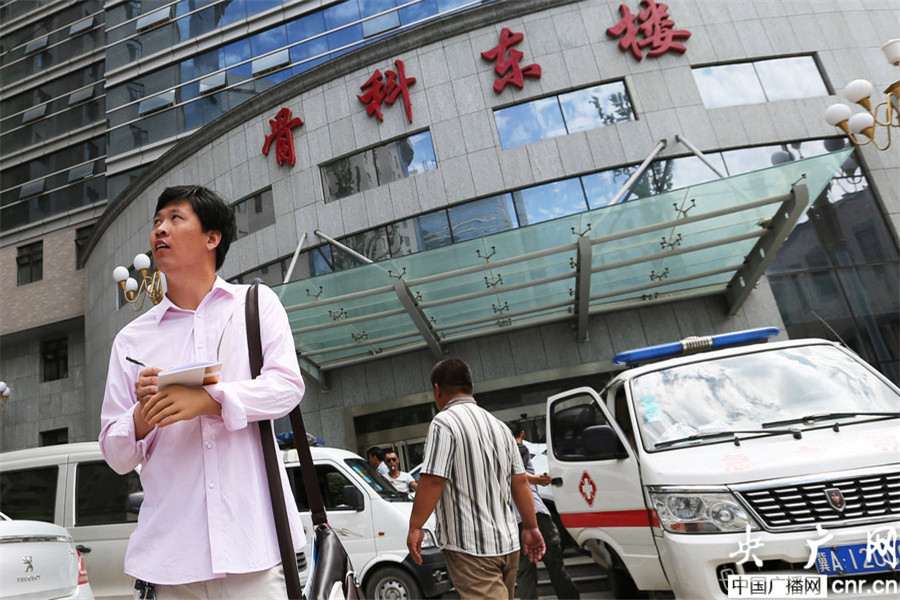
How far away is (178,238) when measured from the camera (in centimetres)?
158

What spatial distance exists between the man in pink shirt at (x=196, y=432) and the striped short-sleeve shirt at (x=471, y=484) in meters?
1.51

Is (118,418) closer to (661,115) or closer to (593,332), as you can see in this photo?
(593,332)

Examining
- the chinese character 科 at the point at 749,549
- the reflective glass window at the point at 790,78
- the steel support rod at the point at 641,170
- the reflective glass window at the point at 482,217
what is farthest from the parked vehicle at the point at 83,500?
the reflective glass window at the point at 790,78

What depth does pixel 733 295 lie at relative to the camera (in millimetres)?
12172

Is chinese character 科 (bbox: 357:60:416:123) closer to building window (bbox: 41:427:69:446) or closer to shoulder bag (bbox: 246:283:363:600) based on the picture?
shoulder bag (bbox: 246:283:363:600)

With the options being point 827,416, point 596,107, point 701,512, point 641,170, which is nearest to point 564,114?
point 596,107

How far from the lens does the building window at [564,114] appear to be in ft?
44.1

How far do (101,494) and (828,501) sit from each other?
19.9 ft

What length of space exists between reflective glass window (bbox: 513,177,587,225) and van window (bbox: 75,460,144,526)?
9.66 m

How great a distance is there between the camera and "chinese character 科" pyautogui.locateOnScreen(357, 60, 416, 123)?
47.9 feet

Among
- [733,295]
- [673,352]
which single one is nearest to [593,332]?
[733,295]

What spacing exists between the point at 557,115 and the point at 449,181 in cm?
308

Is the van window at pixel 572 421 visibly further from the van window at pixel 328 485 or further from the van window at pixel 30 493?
the van window at pixel 30 493

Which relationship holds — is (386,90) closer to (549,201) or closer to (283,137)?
(283,137)
